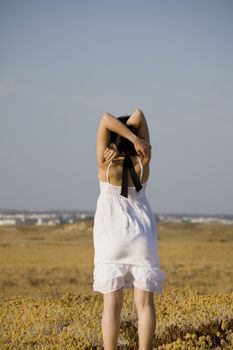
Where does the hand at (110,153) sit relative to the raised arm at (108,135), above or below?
below

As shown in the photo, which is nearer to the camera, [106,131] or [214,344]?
[106,131]

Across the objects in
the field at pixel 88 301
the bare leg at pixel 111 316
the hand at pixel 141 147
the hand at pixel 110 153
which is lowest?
the field at pixel 88 301

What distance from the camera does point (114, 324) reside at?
6.72 metres

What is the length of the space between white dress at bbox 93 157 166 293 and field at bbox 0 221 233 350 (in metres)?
0.84

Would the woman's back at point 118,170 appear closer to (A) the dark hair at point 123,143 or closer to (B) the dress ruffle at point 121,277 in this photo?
(A) the dark hair at point 123,143

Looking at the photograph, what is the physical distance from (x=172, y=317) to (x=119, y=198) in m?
2.84

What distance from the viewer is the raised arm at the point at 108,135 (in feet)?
21.8

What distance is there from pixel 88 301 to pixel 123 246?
17.1 feet

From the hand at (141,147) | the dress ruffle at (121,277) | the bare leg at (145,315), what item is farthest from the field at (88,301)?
the hand at (141,147)

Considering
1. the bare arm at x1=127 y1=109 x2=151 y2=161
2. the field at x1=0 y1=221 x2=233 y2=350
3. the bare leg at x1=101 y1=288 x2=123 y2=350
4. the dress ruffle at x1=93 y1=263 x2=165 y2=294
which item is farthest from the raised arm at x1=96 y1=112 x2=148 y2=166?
the field at x1=0 y1=221 x2=233 y2=350

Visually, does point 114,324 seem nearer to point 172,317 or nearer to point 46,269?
point 172,317

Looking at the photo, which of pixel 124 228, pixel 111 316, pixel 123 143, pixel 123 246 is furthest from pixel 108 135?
pixel 111 316

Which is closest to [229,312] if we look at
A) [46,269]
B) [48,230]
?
[46,269]

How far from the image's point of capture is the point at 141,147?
6656mm
